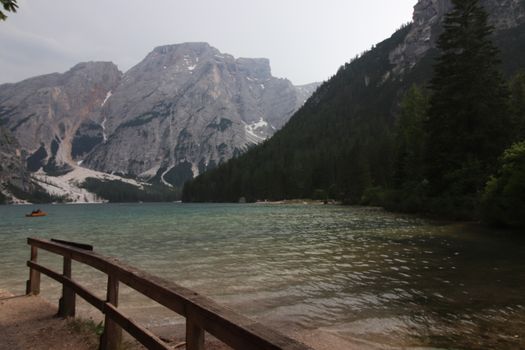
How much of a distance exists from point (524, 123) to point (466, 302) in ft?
183

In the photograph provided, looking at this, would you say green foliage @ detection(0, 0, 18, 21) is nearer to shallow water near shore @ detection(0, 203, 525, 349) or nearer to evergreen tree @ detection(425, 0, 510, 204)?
shallow water near shore @ detection(0, 203, 525, 349)

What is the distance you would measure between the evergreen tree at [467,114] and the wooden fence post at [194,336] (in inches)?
1951

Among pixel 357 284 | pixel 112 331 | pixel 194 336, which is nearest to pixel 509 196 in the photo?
pixel 357 284

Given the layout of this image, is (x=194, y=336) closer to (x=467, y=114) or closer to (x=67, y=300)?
(x=67, y=300)

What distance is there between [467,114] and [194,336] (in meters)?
54.7

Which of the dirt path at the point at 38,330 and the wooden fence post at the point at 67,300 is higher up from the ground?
the wooden fence post at the point at 67,300

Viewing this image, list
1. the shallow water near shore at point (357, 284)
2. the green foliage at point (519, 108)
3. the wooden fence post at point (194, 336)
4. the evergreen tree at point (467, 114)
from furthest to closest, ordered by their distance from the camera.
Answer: the green foliage at point (519, 108) → the evergreen tree at point (467, 114) → the shallow water near shore at point (357, 284) → the wooden fence post at point (194, 336)

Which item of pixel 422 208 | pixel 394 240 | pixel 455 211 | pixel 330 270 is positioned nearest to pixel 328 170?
pixel 422 208

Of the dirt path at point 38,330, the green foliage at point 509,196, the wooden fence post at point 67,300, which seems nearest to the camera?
the dirt path at point 38,330

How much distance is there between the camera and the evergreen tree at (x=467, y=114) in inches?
1917

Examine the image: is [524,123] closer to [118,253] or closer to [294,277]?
[294,277]

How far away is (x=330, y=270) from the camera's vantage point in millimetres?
17953

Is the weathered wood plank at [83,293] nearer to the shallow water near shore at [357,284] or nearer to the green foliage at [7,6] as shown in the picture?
the shallow water near shore at [357,284]

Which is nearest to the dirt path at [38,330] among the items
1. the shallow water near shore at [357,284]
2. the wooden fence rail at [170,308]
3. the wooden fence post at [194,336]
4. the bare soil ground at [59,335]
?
the bare soil ground at [59,335]
